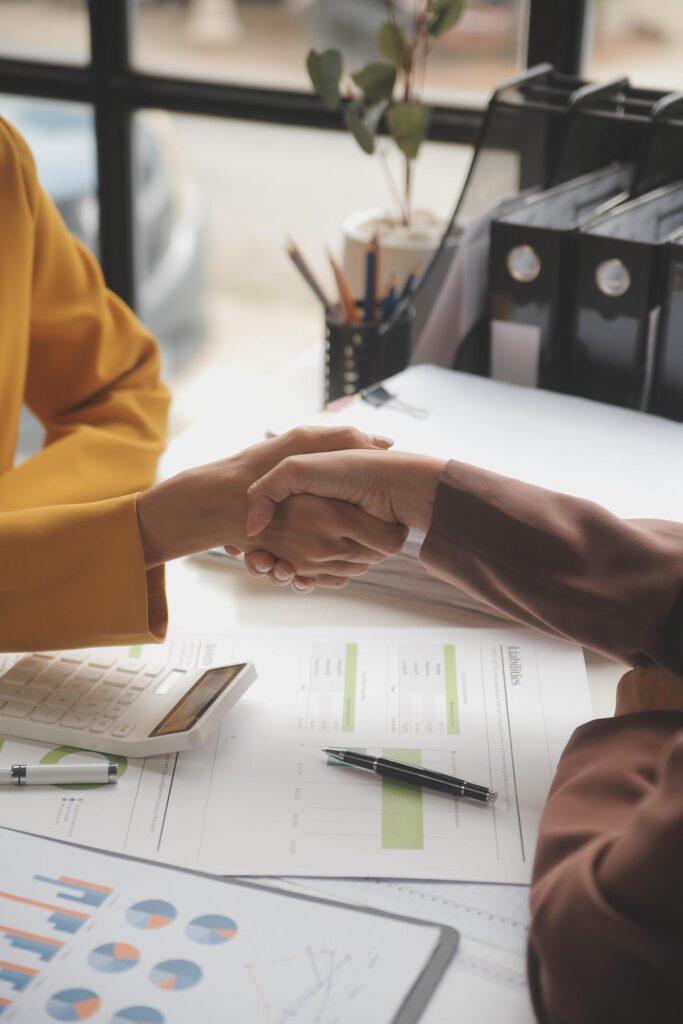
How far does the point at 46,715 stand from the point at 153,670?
4.0 inches

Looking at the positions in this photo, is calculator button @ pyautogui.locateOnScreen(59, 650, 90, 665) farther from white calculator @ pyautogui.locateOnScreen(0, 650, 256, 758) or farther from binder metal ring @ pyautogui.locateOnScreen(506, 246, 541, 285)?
binder metal ring @ pyautogui.locateOnScreen(506, 246, 541, 285)

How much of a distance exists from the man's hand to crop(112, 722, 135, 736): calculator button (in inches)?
14.6

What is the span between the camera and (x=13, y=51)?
1992 mm

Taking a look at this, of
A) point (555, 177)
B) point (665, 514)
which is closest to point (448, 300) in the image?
point (555, 177)

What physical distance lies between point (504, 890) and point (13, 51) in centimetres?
179

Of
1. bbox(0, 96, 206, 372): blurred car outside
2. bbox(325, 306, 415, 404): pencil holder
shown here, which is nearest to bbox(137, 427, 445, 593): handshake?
bbox(325, 306, 415, 404): pencil holder

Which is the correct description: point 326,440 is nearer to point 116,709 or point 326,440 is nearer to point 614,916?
point 116,709

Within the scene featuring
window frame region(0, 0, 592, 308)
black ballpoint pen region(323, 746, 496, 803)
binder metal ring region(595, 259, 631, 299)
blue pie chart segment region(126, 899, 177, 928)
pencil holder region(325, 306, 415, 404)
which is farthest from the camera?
window frame region(0, 0, 592, 308)

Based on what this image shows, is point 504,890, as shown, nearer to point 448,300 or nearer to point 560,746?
point 560,746

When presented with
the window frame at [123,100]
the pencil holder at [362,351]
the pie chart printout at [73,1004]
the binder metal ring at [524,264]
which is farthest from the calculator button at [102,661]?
the window frame at [123,100]

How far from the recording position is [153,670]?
0.95 meters

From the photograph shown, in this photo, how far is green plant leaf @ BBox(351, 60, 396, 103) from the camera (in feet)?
4.71

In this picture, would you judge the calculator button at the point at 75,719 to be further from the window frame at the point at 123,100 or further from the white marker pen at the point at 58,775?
the window frame at the point at 123,100

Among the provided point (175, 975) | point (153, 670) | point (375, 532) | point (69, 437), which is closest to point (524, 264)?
point (375, 532)
